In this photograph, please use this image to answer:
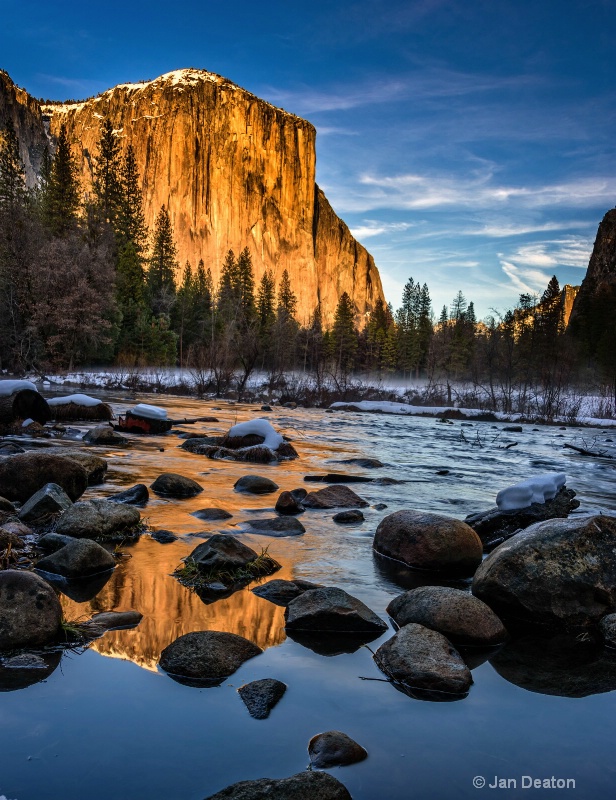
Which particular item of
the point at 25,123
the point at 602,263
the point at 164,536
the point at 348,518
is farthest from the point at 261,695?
the point at 25,123

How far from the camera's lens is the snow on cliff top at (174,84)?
470 feet

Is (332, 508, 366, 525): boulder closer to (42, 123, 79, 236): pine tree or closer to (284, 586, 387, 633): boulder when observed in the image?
(284, 586, 387, 633): boulder

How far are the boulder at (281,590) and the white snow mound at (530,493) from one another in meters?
2.54

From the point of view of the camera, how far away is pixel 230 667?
8.71ft

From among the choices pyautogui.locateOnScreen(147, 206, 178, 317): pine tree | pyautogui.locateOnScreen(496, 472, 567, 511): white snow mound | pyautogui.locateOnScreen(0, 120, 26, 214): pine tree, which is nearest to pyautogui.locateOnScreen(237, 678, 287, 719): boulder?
pyautogui.locateOnScreen(496, 472, 567, 511): white snow mound

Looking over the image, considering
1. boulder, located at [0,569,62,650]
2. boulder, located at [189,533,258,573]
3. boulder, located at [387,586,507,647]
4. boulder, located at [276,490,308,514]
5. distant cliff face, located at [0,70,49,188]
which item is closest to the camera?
boulder, located at [0,569,62,650]

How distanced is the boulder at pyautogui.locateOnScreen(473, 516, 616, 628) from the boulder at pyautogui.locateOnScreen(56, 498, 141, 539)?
285 cm

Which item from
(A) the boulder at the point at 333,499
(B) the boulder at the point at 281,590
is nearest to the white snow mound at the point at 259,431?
(A) the boulder at the point at 333,499

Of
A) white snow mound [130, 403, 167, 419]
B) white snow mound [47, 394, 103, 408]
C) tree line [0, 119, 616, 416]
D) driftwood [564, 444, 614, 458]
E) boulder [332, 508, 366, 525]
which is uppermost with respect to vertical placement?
tree line [0, 119, 616, 416]

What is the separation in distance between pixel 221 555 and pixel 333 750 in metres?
2.09

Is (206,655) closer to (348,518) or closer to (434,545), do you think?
(434,545)

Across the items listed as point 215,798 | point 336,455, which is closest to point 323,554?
point 215,798

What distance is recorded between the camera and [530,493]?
5.56 meters

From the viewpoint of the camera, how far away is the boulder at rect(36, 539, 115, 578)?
3799mm
